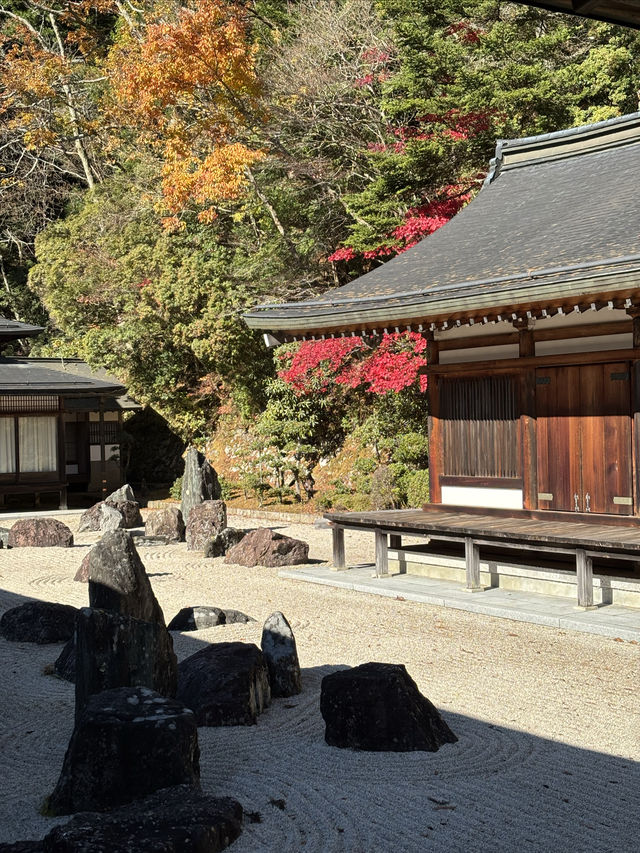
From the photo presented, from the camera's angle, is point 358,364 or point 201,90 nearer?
point 358,364

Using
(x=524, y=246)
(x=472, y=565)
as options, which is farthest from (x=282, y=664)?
(x=524, y=246)

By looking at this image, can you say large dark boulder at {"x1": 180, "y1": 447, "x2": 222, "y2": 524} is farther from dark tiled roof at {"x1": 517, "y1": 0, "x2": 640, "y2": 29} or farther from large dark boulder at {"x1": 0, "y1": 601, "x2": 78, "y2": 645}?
dark tiled roof at {"x1": 517, "y1": 0, "x2": 640, "y2": 29}

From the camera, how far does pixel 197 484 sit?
58.3 ft

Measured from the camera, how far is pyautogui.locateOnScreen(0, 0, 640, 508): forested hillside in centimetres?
1828

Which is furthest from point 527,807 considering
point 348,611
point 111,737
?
point 348,611

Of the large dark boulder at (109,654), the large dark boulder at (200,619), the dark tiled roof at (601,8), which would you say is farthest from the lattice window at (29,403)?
the dark tiled roof at (601,8)

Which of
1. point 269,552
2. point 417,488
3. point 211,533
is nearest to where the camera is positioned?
point 269,552

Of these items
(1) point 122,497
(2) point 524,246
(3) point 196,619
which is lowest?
(3) point 196,619

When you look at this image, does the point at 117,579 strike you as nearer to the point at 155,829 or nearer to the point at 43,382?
the point at 155,829

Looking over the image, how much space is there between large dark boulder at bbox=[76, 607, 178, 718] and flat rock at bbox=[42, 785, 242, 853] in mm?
1211

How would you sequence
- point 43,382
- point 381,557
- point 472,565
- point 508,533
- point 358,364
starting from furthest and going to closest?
point 43,382 → point 358,364 → point 381,557 → point 472,565 → point 508,533

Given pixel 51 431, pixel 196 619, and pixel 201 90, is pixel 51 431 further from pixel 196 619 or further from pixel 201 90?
pixel 196 619

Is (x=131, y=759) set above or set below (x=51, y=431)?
below

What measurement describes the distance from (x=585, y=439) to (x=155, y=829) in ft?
25.8
